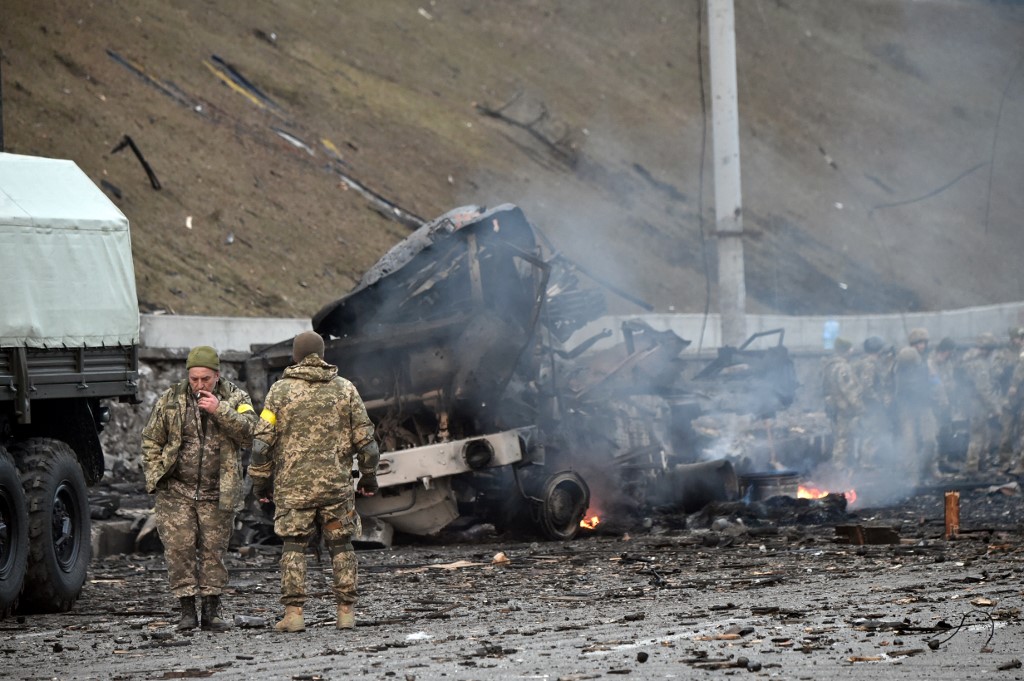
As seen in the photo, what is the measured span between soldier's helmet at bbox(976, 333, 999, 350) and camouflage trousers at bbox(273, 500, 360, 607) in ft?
49.2

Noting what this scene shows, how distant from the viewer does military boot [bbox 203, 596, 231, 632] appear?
32.4 feet

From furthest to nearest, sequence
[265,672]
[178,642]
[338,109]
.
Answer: [338,109] → [178,642] → [265,672]

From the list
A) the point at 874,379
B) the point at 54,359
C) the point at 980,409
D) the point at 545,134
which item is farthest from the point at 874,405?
the point at 545,134

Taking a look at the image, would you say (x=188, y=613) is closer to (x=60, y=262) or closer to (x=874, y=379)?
(x=60, y=262)

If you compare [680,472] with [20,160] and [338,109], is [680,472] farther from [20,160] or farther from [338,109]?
[338,109]

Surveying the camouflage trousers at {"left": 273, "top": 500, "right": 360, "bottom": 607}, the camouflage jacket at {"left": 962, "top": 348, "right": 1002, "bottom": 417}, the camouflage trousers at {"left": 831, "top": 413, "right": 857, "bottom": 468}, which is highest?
the camouflage jacket at {"left": 962, "top": 348, "right": 1002, "bottom": 417}

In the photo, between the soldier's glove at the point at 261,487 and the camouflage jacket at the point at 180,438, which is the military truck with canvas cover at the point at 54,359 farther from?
the soldier's glove at the point at 261,487

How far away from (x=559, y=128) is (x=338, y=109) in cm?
1084

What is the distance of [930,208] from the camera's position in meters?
64.2

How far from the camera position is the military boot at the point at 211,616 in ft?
32.4

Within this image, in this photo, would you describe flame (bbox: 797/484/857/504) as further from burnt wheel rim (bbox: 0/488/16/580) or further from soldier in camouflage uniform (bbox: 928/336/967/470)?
burnt wheel rim (bbox: 0/488/16/580)

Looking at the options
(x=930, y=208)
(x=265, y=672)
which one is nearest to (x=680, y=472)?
(x=265, y=672)

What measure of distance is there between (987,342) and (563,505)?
9.17 meters

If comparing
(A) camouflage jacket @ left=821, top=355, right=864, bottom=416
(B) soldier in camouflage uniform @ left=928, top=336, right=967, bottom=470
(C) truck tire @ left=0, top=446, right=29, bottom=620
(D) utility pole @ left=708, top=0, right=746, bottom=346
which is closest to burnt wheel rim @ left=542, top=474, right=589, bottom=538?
(C) truck tire @ left=0, top=446, right=29, bottom=620
